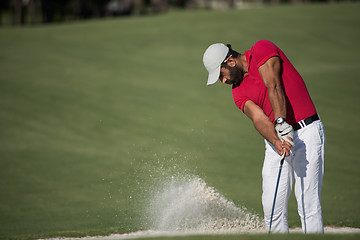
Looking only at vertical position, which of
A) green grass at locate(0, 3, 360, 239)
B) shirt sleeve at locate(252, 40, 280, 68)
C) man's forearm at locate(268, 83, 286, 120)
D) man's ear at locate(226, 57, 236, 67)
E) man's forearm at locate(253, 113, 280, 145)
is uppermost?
shirt sleeve at locate(252, 40, 280, 68)

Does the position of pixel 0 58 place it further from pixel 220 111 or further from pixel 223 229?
pixel 223 229

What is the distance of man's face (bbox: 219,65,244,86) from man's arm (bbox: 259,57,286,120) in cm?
41

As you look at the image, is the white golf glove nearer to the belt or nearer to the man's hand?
the man's hand

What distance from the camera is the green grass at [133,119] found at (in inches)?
346

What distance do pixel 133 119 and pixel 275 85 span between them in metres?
9.57

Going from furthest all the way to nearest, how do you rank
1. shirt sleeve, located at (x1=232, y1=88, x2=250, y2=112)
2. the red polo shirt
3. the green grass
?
the green grass
shirt sleeve, located at (x1=232, y1=88, x2=250, y2=112)
the red polo shirt

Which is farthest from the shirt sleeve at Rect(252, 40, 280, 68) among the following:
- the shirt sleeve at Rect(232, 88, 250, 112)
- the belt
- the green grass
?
the green grass

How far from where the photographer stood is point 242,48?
68.6 ft

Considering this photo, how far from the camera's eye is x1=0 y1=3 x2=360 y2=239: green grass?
8.78 meters

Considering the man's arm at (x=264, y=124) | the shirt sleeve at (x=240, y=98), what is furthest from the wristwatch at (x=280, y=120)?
the shirt sleeve at (x=240, y=98)

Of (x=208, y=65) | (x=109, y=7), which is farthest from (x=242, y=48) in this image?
(x=109, y=7)

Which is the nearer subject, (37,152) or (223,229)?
(223,229)

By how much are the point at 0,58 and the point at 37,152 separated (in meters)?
9.36

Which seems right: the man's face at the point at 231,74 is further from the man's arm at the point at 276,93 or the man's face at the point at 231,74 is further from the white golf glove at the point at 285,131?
the white golf glove at the point at 285,131
